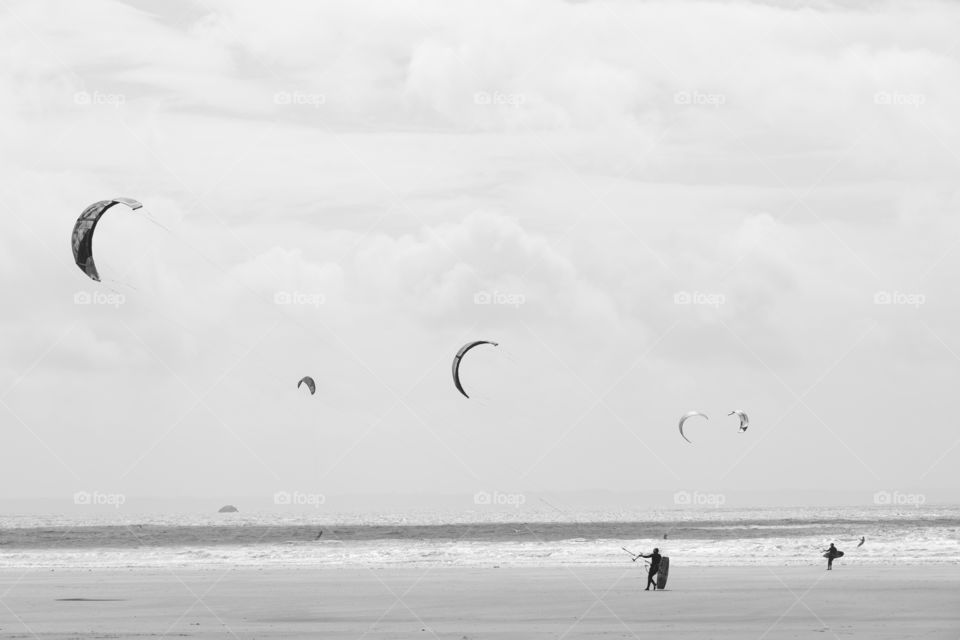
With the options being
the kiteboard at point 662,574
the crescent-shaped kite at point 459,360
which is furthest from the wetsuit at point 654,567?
the crescent-shaped kite at point 459,360

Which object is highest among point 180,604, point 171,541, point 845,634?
point 845,634

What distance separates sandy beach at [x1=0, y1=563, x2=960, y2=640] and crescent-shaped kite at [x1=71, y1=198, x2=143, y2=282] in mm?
7416

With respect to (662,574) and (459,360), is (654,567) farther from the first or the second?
(459,360)

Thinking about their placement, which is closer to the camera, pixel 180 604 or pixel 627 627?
pixel 627 627

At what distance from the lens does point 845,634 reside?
1805 centimetres

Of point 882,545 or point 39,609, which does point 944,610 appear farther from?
point 882,545

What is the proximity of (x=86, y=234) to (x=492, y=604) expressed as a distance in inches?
489

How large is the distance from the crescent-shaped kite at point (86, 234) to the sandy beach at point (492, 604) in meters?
7.42

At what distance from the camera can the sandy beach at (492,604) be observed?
19.1 m

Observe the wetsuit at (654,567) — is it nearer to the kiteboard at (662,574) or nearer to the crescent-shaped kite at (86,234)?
the kiteboard at (662,574)

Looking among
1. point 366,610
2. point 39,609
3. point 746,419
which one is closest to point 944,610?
point 366,610

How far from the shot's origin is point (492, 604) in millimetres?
23156

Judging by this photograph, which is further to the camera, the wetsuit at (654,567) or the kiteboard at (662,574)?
the kiteboard at (662,574)

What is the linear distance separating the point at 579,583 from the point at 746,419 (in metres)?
31.3
